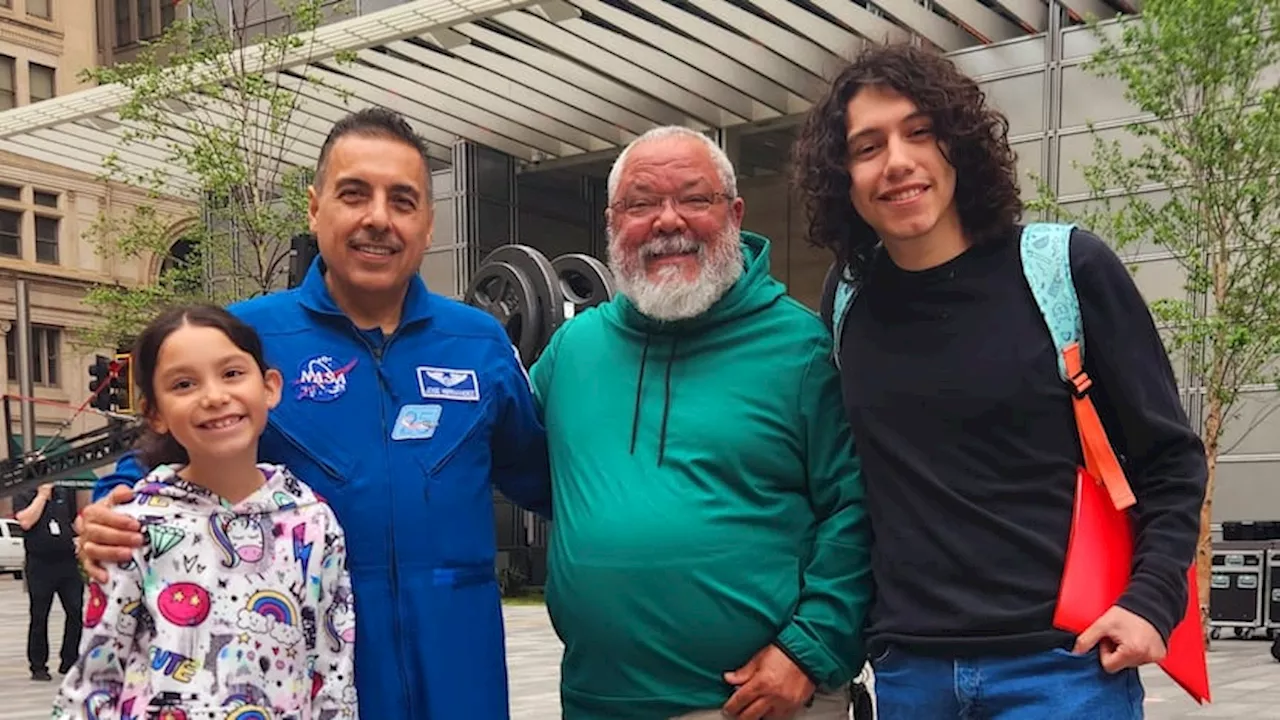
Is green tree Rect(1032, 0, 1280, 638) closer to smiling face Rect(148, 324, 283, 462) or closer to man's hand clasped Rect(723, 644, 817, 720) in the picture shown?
man's hand clasped Rect(723, 644, 817, 720)

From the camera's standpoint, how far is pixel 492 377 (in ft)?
10.6

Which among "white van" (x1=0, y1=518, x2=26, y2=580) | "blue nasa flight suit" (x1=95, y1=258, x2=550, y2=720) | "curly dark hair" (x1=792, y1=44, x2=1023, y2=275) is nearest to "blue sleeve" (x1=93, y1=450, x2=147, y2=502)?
"blue nasa flight suit" (x1=95, y1=258, x2=550, y2=720)

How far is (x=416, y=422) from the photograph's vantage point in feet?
9.96

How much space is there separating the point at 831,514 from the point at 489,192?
2601cm

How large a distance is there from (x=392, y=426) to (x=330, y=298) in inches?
15.4

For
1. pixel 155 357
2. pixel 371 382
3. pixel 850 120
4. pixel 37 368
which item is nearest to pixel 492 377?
pixel 371 382

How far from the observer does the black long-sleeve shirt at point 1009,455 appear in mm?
2568

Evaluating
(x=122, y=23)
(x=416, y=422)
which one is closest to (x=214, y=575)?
(x=416, y=422)

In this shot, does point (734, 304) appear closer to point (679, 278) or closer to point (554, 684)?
point (679, 278)

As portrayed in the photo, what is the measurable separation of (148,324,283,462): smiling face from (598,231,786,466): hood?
3.19ft

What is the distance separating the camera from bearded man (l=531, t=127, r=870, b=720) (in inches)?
119

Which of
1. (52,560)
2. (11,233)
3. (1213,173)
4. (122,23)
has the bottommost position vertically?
(52,560)

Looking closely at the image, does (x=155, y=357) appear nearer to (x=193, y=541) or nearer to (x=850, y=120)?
(x=193, y=541)

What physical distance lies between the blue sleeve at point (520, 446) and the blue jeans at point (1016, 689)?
1.21 meters
